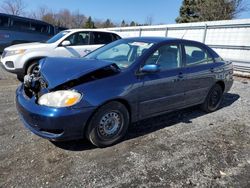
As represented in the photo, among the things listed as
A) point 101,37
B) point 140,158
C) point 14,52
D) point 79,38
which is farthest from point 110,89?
point 101,37

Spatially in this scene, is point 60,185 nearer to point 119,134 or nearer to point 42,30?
point 119,134

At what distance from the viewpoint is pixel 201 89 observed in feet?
16.4

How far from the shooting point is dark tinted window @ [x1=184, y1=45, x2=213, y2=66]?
473 centimetres

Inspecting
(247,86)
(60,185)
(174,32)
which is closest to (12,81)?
(60,185)

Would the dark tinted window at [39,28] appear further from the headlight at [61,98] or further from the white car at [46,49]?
the headlight at [61,98]

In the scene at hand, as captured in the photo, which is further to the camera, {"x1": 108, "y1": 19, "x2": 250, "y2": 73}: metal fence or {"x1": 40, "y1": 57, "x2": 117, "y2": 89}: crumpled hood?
{"x1": 108, "y1": 19, "x2": 250, "y2": 73}: metal fence

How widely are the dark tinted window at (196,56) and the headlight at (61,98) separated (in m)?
2.41

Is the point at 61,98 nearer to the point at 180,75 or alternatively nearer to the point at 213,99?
the point at 180,75

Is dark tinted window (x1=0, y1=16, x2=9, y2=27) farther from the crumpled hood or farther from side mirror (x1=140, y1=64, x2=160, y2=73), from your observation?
side mirror (x1=140, y1=64, x2=160, y2=73)

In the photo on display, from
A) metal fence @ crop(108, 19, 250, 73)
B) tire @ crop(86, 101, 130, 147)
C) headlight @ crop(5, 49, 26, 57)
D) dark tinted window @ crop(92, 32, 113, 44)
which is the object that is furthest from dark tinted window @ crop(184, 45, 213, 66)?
metal fence @ crop(108, 19, 250, 73)

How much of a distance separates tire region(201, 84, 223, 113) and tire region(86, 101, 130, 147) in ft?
7.72

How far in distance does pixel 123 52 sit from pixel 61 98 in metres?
1.69

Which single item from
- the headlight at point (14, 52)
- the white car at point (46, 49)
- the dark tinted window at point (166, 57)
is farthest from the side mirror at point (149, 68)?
the headlight at point (14, 52)

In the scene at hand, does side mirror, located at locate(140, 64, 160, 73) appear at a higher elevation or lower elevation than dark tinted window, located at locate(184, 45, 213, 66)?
lower
